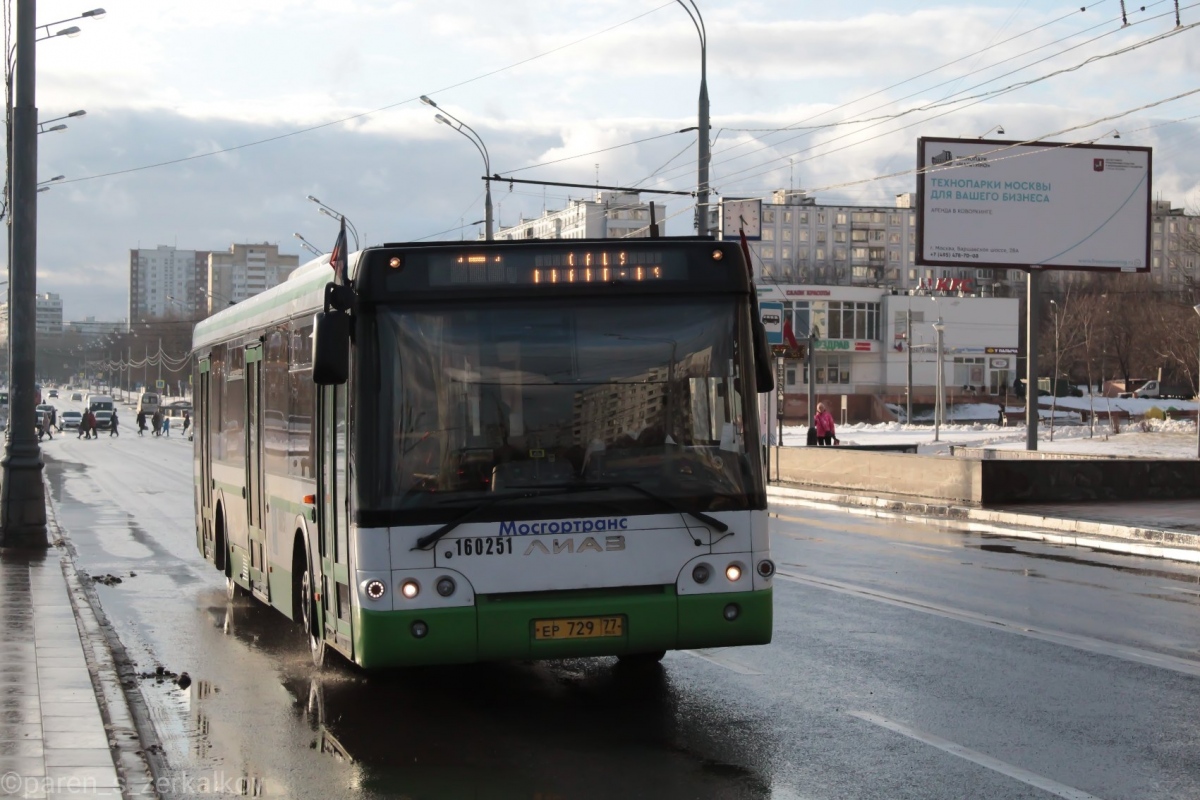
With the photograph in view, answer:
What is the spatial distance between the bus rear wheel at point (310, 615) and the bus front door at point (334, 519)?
0.39 m

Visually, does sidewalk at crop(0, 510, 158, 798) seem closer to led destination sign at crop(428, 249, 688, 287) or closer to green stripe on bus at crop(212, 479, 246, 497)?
green stripe on bus at crop(212, 479, 246, 497)

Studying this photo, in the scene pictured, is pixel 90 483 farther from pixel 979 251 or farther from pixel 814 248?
pixel 814 248

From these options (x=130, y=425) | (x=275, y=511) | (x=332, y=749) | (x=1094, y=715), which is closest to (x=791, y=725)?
(x=1094, y=715)

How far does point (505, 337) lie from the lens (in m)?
7.67

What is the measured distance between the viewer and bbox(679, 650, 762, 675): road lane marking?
934 cm

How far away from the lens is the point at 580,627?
24.9 ft

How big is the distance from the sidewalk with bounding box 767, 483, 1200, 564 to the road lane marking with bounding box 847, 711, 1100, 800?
11510 millimetres

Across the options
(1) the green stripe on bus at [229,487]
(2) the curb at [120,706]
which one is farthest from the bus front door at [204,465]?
(2) the curb at [120,706]

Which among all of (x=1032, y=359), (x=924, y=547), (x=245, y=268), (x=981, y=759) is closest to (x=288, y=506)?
(x=981, y=759)

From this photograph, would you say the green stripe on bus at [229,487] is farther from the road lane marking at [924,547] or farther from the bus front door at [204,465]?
the road lane marking at [924,547]

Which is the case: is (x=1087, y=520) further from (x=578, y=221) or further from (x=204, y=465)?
(x=578, y=221)

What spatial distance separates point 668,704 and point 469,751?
148 centimetres

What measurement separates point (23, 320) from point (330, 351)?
37.9 feet

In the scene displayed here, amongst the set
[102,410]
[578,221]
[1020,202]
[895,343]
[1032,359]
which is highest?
[578,221]
